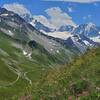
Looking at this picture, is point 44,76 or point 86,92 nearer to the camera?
point 86,92

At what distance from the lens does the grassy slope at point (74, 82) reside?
2378 centimetres

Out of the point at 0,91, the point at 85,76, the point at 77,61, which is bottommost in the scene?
the point at 85,76

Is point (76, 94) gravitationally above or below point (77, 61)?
below

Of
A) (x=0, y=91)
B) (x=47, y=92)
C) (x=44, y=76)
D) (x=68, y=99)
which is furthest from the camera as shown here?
(x=0, y=91)

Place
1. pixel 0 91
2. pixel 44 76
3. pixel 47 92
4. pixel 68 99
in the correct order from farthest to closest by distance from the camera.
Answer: pixel 0 91
pixel 44 76
pixel 47 92
pixel 68 99

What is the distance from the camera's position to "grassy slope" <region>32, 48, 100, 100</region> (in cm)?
2378

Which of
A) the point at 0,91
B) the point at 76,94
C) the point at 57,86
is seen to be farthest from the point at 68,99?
the point at 0,91

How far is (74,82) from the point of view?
2545 cm

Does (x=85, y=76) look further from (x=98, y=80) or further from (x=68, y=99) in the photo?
(x=68, y=99)

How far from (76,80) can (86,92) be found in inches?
101

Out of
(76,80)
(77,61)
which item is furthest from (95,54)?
(76,80)

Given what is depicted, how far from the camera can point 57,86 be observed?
2578 centimetres

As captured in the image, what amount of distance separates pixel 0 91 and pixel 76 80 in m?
168

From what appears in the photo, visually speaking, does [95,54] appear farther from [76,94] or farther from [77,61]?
[76,94]
